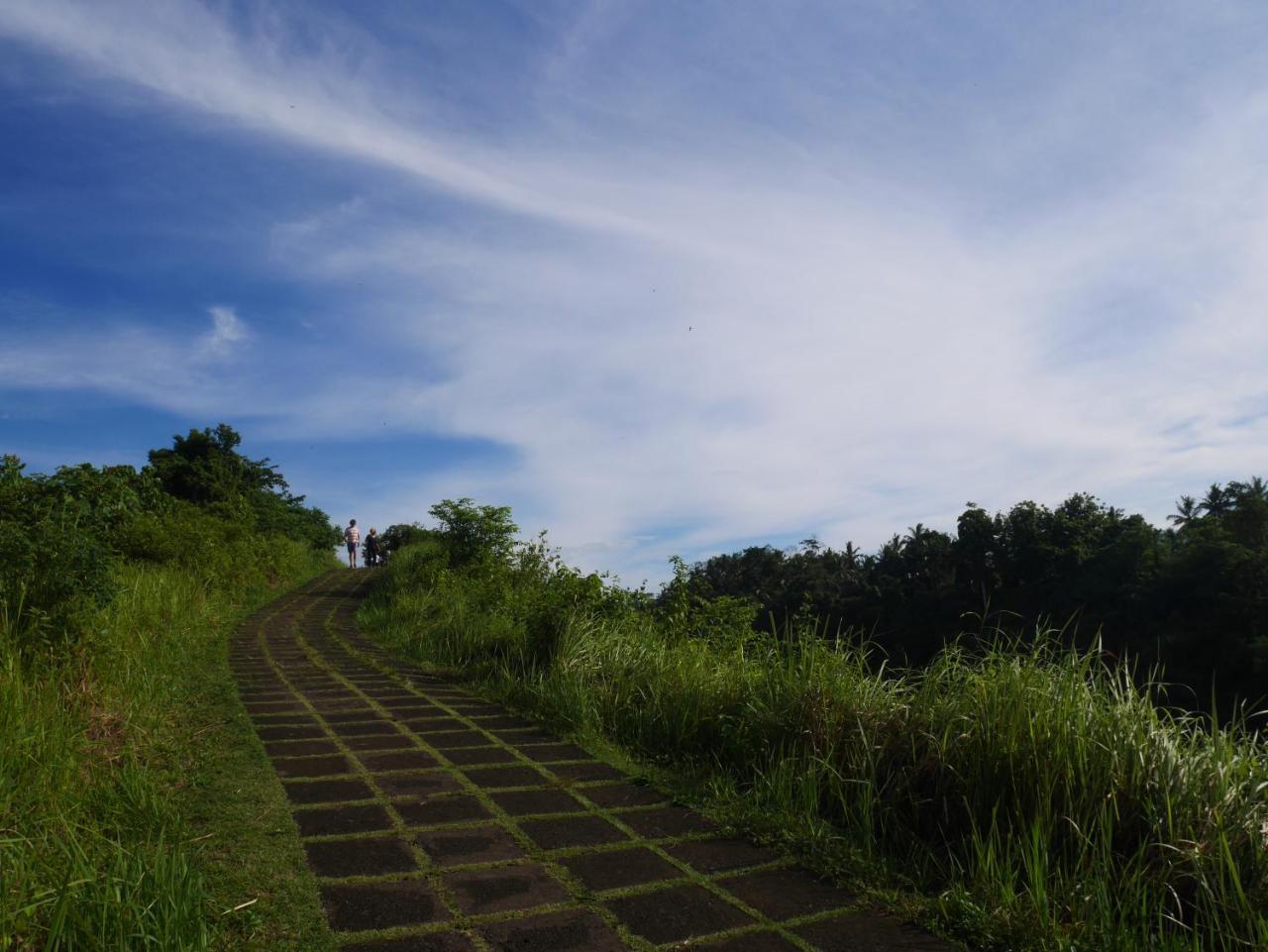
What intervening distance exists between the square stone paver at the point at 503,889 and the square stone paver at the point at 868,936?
0.83 metres

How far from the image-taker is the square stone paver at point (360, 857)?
2.91 meters

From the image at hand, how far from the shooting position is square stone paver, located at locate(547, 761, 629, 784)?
424 centimetres

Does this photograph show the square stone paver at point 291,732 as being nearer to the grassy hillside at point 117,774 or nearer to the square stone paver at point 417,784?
the grassy hillside at point 117,774

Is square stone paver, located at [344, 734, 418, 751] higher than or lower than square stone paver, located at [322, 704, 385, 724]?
lower

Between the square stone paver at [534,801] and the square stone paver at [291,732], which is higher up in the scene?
the square stone paver at [291,732]

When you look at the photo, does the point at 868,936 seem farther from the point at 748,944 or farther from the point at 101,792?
the point at 101,792

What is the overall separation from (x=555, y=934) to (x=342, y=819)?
1330 mm

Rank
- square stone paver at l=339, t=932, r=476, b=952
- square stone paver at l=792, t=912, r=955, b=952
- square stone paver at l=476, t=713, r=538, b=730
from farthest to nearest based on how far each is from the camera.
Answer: square stone paver at l=476, t=713, r=538, b=730 < square stone paver at l=792, t=912, r=955, b=952 < square stone paver at l=339, t=932, r=476, b=952

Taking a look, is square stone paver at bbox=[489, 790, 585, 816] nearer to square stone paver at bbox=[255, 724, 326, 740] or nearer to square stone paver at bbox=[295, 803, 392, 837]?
square stone paver at bbox=[295, 803, 392, 837]

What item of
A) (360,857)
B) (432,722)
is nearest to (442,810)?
(360,857)

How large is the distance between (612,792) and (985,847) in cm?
169

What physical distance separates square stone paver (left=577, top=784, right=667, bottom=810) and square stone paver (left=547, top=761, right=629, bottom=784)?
0.15 m

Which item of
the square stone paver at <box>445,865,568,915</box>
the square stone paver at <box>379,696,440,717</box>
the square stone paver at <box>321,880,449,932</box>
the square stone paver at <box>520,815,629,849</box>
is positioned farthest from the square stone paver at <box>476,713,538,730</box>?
the square stone paver at <box>321,880,449,932</box>

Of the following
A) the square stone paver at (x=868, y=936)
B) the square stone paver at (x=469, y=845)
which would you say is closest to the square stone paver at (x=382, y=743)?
the square stone paver at (x=469, y=845)
